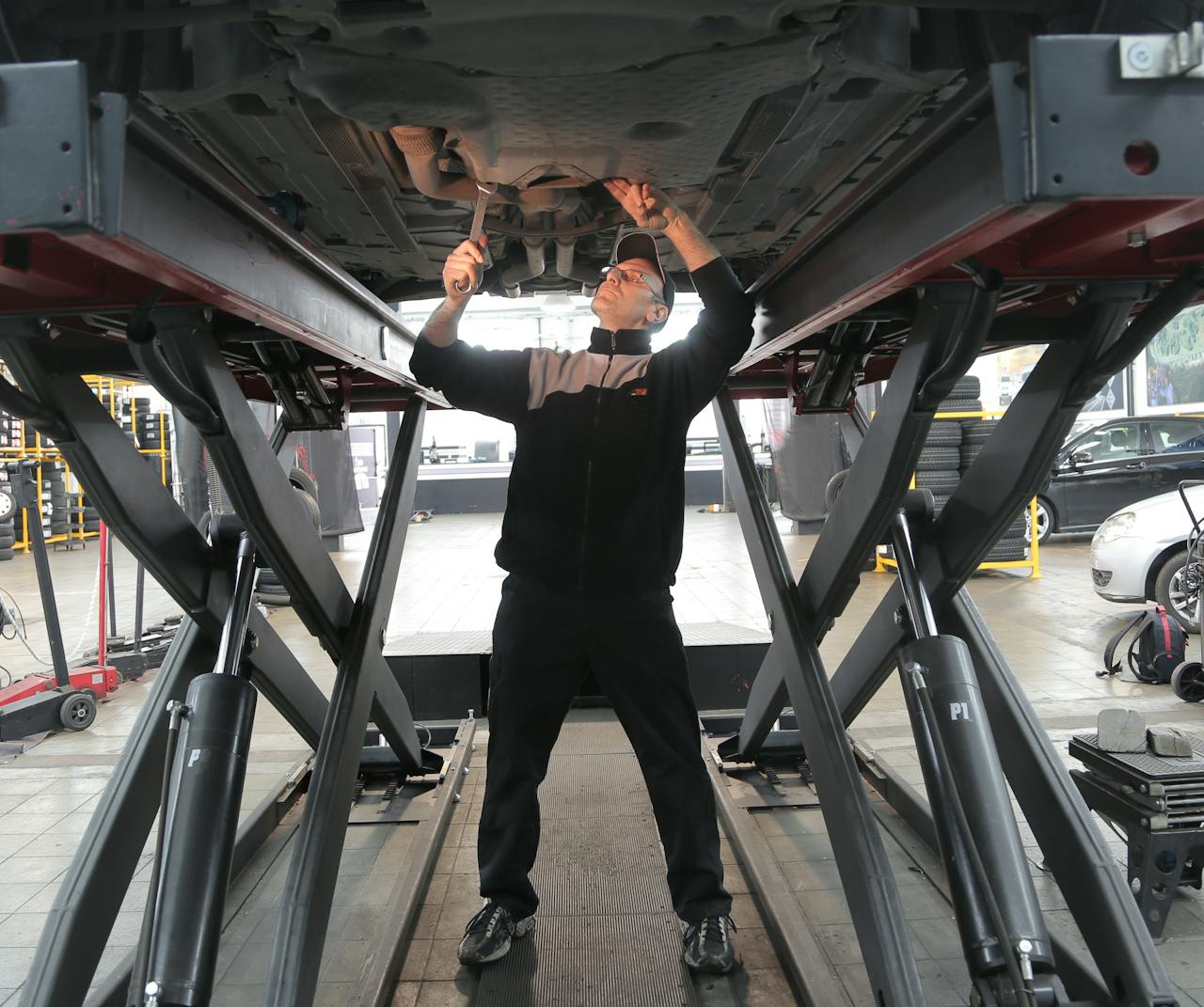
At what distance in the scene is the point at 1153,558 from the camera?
5.81 metres

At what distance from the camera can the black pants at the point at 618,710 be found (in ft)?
7.21

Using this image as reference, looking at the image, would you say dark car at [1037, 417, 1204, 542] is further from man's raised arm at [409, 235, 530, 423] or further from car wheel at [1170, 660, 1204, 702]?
man's raised arm at [409, 235, 530, 423]

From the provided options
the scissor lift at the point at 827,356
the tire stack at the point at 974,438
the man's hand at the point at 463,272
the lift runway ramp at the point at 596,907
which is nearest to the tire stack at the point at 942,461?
the tire stack at the point at 974,438

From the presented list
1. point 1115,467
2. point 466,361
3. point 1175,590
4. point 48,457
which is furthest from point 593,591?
point 48,457

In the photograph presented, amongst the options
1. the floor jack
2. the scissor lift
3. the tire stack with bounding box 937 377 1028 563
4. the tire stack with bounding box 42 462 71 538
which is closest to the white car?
the tire stack with bounding box 937 377 1028 563

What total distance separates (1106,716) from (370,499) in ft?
49.1

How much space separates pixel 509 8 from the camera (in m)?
1.32

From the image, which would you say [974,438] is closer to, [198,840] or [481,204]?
[481,204]

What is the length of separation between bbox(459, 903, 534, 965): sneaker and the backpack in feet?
12.8

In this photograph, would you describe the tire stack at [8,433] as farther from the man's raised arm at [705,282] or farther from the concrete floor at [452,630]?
the man's raised arm at [705,282]

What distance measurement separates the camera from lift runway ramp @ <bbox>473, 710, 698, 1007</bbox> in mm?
2104

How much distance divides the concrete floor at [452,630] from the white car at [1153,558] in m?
0.35

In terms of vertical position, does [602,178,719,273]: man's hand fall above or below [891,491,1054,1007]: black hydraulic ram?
above

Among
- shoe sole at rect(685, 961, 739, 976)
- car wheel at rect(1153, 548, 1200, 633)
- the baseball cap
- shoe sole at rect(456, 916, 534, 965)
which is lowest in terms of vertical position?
shoe sole at rect(685, 961, 739, 976)
